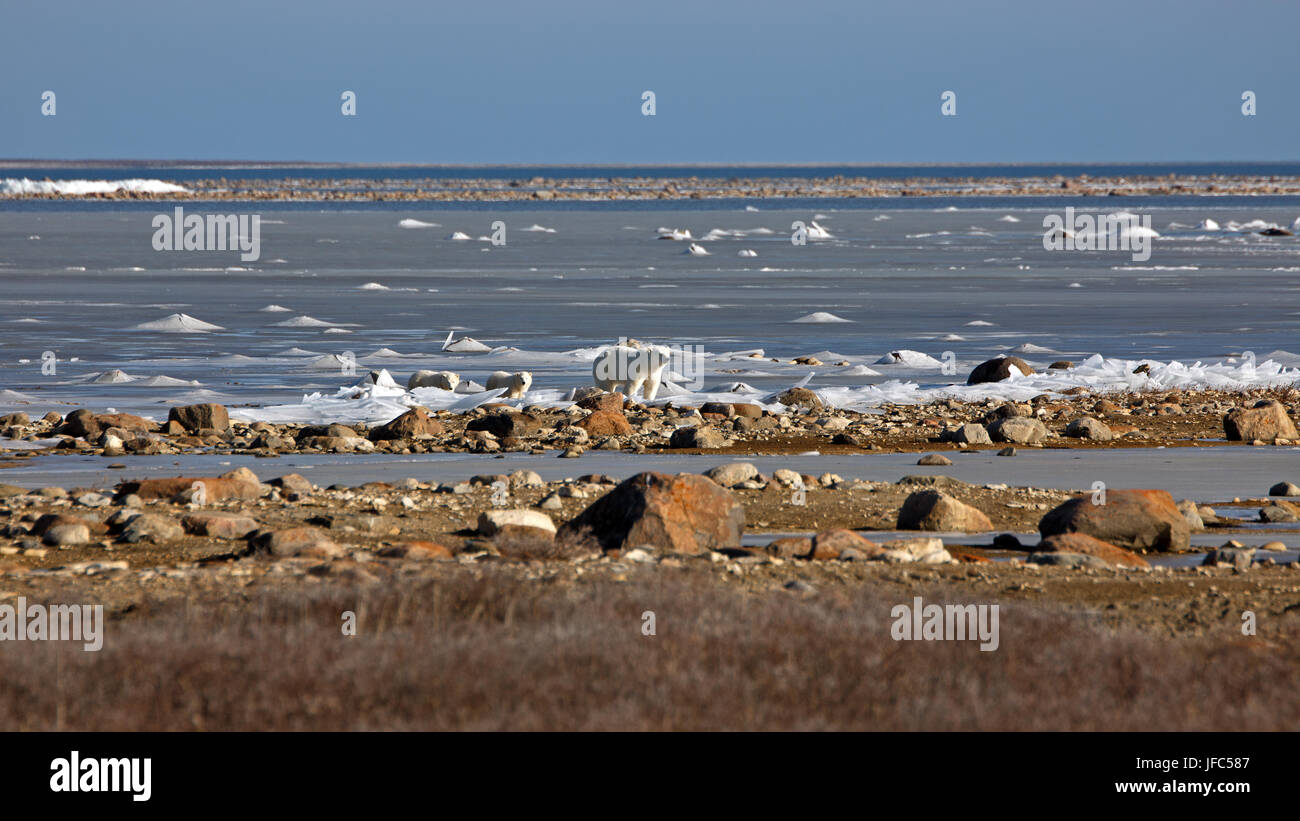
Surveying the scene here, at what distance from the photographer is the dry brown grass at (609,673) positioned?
555 cm

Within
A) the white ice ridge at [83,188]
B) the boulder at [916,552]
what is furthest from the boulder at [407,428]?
the white ice ridge at [83,188]

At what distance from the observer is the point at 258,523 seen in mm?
9812

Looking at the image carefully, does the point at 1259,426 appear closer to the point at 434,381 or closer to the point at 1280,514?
the point at 1280,514

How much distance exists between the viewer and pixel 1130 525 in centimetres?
A: 938

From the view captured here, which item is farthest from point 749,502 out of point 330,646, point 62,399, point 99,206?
point 99,206

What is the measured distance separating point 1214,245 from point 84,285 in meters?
36.5

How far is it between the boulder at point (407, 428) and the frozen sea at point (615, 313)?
996mm

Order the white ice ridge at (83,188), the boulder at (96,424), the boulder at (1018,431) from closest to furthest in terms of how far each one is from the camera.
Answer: the boulder at (1018,431) → the boulder at (96,424) → the white ice ridge at (83,188)

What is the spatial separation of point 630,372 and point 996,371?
4583mm

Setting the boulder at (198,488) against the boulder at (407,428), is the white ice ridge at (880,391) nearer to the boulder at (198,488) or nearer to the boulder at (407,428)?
the boulder at (407,428)

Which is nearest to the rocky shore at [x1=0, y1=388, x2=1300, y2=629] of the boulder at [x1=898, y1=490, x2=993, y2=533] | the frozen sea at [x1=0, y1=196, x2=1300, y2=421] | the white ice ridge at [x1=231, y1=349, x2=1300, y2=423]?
the boulder at [x1=898, y1=490, x2=993, y2=533]

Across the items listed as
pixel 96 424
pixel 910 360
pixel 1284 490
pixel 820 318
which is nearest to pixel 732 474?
pixel 1284 490

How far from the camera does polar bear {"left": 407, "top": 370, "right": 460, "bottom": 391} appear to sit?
1750 cm
